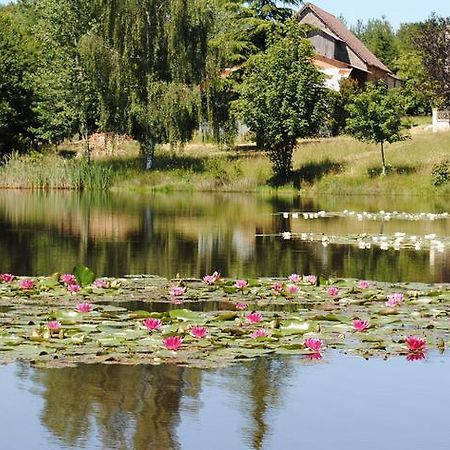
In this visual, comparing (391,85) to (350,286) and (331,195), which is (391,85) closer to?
(331,195)

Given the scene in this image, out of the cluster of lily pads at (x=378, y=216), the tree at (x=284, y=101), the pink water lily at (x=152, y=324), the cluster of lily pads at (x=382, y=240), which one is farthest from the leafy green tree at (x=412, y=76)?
the pink water lily at (x=152, y=324)

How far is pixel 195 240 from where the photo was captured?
24953mm

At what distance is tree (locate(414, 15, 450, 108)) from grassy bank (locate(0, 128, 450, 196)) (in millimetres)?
2426

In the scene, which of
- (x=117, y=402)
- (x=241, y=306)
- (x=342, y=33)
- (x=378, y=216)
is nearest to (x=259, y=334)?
(x=241, y=306)

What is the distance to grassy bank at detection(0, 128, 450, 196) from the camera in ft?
163

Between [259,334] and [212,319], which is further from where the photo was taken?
[212,319]

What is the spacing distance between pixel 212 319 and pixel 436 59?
45.5m

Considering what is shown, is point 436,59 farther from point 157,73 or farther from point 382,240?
point 382,240

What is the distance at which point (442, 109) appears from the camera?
59.3 metres

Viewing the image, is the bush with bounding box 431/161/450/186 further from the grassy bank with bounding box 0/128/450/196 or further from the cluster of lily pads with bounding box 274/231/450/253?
the cluster of lily pads with bounding box 274/231/450/253

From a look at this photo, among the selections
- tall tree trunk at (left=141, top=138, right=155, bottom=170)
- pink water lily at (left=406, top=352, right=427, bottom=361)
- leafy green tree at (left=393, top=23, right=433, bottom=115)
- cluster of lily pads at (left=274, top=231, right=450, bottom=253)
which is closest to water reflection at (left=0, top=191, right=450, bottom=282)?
cluster of lily pads at (left=274, top=231, right=450, bottom=253)

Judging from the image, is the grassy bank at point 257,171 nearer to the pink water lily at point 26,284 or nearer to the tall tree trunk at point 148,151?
the tall tree trunk at point 148,151

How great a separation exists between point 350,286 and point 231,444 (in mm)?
8052

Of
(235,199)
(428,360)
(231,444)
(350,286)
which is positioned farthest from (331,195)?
(231,444)
